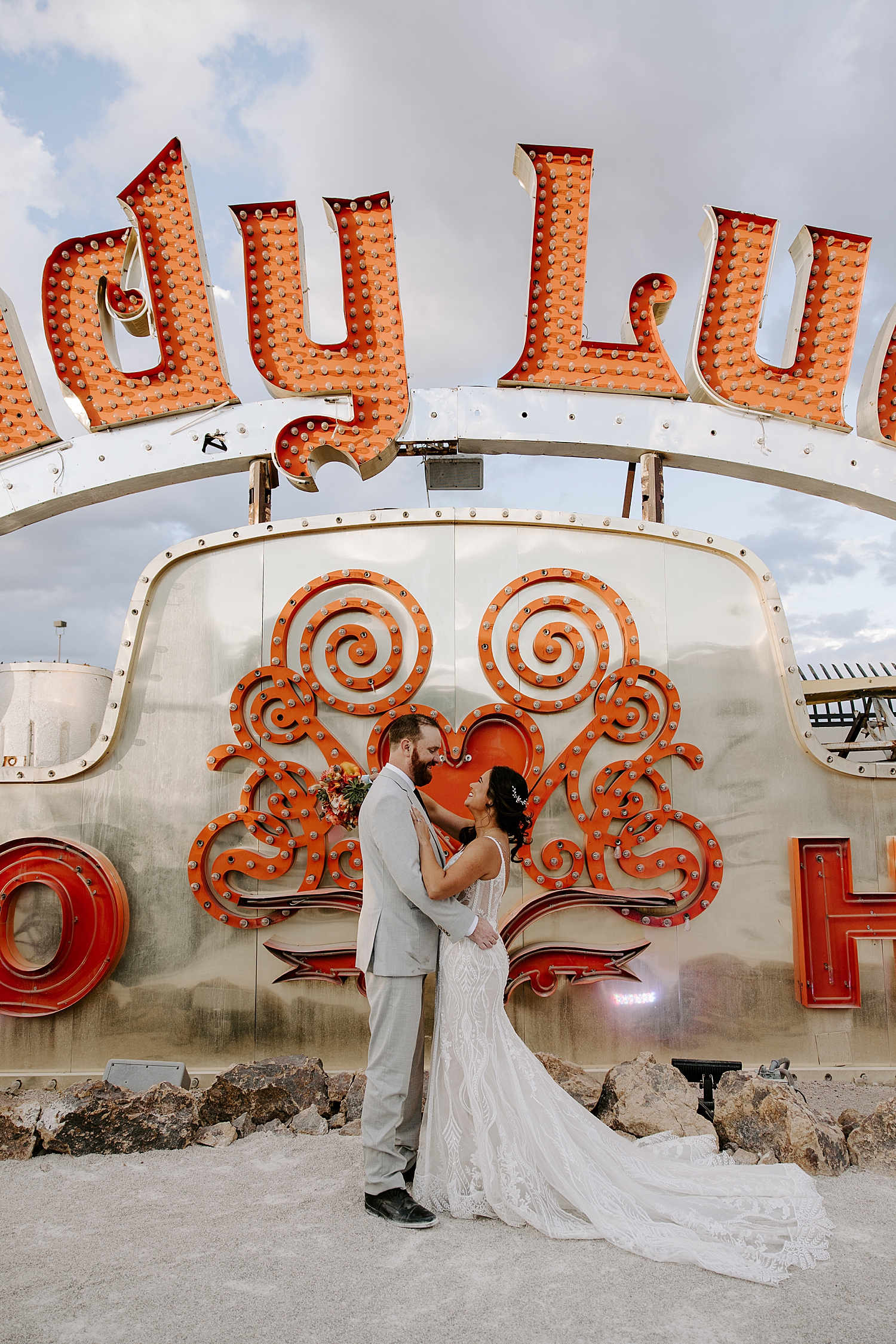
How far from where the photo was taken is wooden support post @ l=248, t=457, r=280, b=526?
5902 millimetres

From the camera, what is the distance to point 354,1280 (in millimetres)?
2781

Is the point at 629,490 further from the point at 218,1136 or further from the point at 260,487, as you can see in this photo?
the point at 218,1136

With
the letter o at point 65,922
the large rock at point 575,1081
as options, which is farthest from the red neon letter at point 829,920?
the letter o at point 65,922

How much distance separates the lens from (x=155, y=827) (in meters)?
5.29

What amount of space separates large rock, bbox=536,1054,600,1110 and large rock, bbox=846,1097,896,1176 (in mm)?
1192

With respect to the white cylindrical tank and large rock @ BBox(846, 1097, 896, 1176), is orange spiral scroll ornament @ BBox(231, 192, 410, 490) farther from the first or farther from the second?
large rock @ BBox(846, 1097, 896, 1176)

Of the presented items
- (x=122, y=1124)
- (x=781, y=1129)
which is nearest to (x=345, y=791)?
(x=122, y=1124)

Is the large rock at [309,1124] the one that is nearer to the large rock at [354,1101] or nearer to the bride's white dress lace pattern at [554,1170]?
the large rock at [354,1101]

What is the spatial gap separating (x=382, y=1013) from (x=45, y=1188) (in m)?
1.68

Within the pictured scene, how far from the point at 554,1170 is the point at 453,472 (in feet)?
14.5

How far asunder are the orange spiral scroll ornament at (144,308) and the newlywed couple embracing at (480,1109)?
3.64 m

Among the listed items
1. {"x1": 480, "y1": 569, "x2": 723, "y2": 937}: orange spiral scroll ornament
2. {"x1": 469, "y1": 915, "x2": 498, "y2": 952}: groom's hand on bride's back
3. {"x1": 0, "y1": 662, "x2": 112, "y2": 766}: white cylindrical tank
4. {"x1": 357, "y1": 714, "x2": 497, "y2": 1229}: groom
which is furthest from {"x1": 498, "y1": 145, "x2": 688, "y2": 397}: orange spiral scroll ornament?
{"x1": 0, "y1": 662, "x2": 112, "y2": 766}: white cylindrical tank

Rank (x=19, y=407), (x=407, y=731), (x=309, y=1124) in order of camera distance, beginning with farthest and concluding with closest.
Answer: (x=19, y=407) → (x=309, y=1124) → (x=407, y=731)

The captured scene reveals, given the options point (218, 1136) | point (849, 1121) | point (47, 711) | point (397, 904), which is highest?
point (47, 711)
